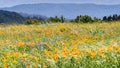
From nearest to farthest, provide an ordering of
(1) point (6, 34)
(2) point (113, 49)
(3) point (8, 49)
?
(2) point (113, 49) → (3) point (8, 49) → (1) point (6, 34)

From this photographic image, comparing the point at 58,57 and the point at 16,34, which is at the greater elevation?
the point at 58,57

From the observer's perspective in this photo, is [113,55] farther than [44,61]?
Yes

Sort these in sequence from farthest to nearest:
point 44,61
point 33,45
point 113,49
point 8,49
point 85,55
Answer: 1. point 33,45
2. point 8,49
3. point 113,49
4. point 85,55
5. point 44,61

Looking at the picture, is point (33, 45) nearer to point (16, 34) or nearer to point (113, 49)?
point (113, 49)

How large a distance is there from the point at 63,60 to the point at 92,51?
159 cm

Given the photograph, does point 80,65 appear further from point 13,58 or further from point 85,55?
point 13,58

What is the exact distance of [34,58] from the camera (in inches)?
435

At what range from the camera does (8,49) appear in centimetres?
1371

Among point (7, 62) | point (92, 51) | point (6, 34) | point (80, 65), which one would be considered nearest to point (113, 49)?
point (92, 51)

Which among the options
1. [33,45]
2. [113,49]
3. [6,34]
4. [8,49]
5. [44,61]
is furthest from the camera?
[6,34]

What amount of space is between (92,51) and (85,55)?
2.36ft

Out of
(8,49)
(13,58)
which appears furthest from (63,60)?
(8,49)

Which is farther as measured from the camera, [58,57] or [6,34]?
[6,34]

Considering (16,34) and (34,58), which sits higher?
(34,58)
